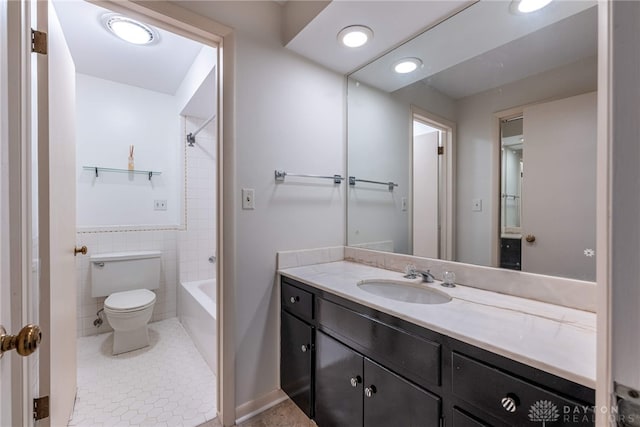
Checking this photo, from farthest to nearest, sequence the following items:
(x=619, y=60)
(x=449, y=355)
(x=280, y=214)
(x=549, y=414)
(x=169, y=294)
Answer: (x=169, y=294) → (x=280, y=214) → (x=449, y=355) → (x=549, y=414) → (x=619, y=60)

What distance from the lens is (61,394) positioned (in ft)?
4.01

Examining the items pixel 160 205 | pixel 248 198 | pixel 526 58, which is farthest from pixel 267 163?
pixel 160 205

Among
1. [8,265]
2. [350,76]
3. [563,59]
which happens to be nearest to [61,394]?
[8,265]

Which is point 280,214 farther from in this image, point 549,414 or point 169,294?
point 169,294

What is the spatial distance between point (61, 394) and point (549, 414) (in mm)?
1841

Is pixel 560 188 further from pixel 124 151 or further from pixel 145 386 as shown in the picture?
pixel 124 151

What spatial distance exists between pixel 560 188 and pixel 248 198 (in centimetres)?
142

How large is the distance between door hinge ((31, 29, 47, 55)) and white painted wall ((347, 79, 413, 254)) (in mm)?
1541

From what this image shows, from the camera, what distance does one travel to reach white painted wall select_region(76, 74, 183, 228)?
246 centimetres

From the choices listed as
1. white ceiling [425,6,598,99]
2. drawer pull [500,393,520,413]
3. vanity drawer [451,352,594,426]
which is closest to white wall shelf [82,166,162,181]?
white ceiling [425,6,598,99]

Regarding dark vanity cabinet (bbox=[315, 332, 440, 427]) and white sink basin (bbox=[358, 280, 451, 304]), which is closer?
dark vanity cabinet (bbox=[315, 332, 440, 427])

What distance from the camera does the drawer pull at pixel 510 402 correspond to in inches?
26.7

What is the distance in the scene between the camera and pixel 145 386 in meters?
1.73

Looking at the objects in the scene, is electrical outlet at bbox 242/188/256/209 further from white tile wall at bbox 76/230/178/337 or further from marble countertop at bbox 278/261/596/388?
white tile wall at bbox 76/230/178/337
